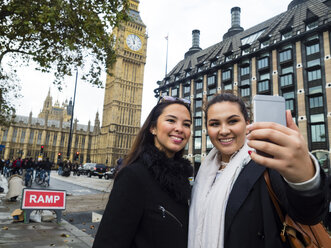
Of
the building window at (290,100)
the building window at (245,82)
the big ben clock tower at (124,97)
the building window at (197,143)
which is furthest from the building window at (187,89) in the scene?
the big ben clock tower at (124,97)

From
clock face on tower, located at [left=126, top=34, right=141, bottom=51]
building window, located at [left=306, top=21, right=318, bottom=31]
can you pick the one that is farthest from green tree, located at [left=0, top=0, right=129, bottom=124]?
clock face on tower, located at [left=126, top=34, right=141, bottom=51]

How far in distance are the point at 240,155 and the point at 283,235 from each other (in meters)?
0.66

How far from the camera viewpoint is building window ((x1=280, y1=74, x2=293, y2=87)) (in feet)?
94.0

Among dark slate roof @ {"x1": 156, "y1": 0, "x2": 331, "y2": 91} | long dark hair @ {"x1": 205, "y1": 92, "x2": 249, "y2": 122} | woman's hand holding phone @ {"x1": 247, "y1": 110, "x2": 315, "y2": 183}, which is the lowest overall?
woman's hand holding phone @ {"x1": 247, "y1": 110, "x2": 315, "y2": 183}

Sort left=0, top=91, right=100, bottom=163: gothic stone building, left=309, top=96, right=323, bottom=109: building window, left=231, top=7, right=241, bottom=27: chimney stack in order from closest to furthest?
left=309, top=96, right=323, bottom=109: building window, left=231, top=7, right=241, bottom=27: chimney stack, left=0, top=91, right=100, bottom=163: gothic stone building

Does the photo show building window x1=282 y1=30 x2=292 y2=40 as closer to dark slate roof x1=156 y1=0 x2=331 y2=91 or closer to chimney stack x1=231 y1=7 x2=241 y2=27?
dark slate roof x1=156 y1=0 x2=331 y2=91

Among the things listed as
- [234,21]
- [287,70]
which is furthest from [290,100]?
[234,21]

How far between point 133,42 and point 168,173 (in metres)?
76.4

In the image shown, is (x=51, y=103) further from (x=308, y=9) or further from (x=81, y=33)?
(x=81, y=33)

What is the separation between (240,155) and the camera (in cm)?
176

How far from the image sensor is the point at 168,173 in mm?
1897

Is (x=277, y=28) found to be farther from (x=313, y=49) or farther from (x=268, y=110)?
(x=268, y=110)

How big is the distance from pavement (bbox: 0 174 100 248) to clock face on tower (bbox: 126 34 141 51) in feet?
235

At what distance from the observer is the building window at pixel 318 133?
2500 centimetres
